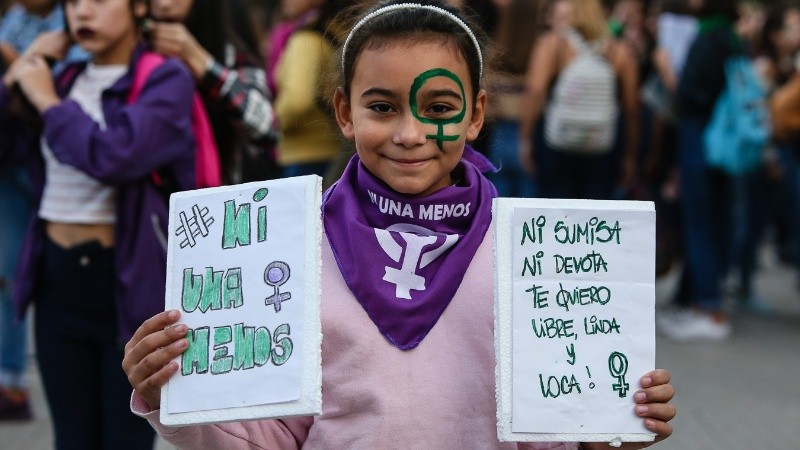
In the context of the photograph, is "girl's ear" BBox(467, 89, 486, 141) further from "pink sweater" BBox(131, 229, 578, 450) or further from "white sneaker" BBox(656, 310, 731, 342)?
"white sneaker" BBox(656, 310, 731, 342)

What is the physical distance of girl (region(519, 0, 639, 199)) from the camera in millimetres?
7496

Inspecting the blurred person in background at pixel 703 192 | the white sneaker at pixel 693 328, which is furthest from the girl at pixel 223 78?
the white sneaker at pixel 693 328

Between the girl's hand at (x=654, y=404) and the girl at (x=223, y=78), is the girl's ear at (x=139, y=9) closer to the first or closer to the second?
the girl at (x=223, y=78)

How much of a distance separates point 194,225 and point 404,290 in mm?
436

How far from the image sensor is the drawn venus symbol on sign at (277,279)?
7.20 feet

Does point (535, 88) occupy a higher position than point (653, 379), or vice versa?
point (535, 88)

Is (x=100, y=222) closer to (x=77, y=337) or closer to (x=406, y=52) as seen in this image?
(x=77, y=337)

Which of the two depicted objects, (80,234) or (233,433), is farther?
(80,234)

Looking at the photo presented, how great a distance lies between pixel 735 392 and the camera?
6.45m

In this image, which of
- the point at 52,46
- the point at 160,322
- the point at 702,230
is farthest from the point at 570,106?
the point at 160,322

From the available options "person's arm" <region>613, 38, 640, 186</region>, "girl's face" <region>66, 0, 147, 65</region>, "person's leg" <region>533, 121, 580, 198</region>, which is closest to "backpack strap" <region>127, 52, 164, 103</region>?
"girl's face" <region>66, 0, 147, 65</region>

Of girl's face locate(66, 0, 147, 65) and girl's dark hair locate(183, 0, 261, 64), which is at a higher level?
girl's dark hair locate(183, 0, 261, 64)

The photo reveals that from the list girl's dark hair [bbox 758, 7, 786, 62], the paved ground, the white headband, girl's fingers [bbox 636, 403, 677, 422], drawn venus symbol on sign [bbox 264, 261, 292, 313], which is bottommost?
the paved ground

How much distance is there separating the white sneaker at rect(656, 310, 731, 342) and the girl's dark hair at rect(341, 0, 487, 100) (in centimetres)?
556
